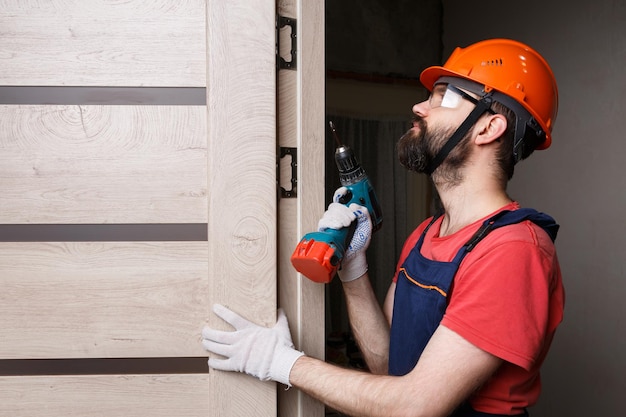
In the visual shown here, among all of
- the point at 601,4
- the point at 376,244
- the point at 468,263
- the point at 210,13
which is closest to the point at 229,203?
Answer: the point at 210,13

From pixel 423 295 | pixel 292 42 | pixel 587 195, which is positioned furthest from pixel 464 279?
pixel 587 195

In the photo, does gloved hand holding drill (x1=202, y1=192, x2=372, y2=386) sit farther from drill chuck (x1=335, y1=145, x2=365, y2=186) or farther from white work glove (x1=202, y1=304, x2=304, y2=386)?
drill chuck (x1=335, y1=145, x2=365, y2=186)

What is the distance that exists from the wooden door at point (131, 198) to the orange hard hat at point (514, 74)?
52cm

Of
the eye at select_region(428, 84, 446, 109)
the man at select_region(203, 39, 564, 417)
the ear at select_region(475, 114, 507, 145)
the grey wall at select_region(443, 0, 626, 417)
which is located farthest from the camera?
the grey wall at select_region(443, 0, 626, 417)

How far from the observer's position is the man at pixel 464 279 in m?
1.19

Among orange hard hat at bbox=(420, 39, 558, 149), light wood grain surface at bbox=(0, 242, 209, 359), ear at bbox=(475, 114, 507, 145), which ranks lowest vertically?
light wood grain surface at bbox=(0, 242, 209, 359)

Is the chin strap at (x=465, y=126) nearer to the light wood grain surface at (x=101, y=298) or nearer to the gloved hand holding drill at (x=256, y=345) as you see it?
the gloved hand holding drill at (x=256, y=345)

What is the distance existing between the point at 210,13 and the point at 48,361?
36.9 inches

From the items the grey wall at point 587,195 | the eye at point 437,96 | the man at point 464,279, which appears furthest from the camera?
the grey wall at point 587,195

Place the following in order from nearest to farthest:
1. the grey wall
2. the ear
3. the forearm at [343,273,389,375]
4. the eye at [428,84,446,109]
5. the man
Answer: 1. the man
2. the ear
3. the eye at [428,84,446,109]
4. the forearm at [343,273,389,375]
5. the grey wall

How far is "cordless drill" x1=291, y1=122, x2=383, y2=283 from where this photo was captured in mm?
1313

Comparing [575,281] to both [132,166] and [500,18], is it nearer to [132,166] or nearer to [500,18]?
[500,18]

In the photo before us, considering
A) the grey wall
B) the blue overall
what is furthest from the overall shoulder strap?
the grey wall

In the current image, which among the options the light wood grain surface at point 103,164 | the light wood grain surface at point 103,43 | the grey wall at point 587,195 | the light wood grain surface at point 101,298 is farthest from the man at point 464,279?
the grey wall at point 587,195
